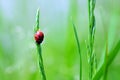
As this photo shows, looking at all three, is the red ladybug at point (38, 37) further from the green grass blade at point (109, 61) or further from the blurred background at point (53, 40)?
the blurred background at point (53, 40)

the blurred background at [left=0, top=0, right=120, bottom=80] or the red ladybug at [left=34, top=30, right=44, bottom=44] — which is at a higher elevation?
the red ladybug at [left=34, top=30, right=44, bottom=44]

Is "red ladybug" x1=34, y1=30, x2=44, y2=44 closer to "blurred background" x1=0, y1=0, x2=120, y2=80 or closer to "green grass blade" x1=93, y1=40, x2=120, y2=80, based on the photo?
"green grass blade" x1=93, y1=40, x2=120, y2=80

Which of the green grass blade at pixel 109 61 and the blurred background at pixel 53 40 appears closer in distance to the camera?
the green grass blade at pixel 109 61

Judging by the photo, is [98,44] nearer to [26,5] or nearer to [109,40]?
[26,5]

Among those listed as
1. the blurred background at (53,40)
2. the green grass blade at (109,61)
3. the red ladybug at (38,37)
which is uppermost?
the red ladybug at (38,37)

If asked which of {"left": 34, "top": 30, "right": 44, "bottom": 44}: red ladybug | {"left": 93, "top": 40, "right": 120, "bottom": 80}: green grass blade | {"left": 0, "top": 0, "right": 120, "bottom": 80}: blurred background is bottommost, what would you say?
{"left": 0, "top": 0, "right": 120, "bottom": 80}: blurred background

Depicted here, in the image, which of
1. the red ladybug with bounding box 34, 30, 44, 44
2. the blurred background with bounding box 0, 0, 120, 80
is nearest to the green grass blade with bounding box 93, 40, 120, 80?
the red ladybug with bounding box 34, 30, 44, 44

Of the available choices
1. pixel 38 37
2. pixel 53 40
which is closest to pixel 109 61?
pixel 38 37

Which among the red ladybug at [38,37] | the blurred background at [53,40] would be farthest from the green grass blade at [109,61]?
the blurred background at [53,40]

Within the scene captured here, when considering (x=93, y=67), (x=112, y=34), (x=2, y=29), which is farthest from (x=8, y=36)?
(x=93, y=67)
